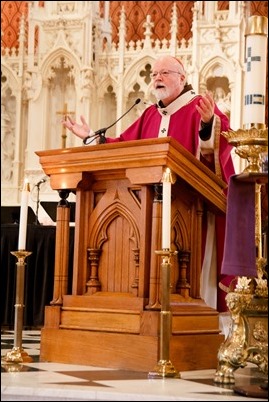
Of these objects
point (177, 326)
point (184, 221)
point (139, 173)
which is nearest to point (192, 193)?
point (184, 221)

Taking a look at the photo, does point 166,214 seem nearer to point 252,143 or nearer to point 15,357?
point 252,143

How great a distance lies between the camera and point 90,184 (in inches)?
149

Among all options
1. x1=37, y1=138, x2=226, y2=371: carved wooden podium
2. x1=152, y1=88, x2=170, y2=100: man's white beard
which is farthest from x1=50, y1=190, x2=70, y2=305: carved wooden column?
x1=152, y1=88, x2=170, y2=100: man's white beard

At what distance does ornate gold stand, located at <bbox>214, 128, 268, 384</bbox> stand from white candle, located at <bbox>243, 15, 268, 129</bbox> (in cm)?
6

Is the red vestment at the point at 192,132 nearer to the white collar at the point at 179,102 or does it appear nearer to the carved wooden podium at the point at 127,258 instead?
the white collar at the point at 179,102

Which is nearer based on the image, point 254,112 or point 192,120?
point 254,112

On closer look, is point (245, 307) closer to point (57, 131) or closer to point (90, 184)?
point (90, 184)

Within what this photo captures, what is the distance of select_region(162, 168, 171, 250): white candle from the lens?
10.2ft

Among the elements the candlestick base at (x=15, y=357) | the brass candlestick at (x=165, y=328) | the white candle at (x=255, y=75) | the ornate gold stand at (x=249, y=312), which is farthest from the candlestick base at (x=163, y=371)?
the white candle at (x=255, y=75)

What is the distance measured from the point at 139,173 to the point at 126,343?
2.41 feet

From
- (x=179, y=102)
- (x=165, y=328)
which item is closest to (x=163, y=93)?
(x=179, y=102)

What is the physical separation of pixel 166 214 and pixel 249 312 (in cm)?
50

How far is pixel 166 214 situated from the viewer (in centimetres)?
313

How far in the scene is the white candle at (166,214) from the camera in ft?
10.2
